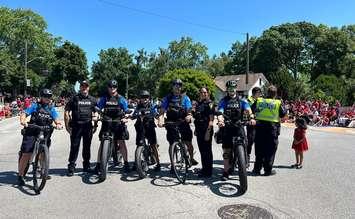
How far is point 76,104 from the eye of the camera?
8.55 metres

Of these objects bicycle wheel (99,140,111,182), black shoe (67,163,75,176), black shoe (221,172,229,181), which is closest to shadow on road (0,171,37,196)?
black shoe (67,163,75,176)

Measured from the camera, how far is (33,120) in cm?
775

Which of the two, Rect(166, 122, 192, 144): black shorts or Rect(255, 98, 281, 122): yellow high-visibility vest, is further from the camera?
Rect(255, 98, 281, 122): yellow high-visibility vest

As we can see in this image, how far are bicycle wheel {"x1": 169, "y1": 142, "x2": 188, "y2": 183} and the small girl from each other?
284cm

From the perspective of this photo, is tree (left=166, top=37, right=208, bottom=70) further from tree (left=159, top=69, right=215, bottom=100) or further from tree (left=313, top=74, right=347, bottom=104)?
tree (left=313, top=74, right=347, bottom=104)

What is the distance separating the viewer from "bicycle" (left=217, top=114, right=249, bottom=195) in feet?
23.5

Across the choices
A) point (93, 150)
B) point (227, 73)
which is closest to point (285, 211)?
point (93, 150)

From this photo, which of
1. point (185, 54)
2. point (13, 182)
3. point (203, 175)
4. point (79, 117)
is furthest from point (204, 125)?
point (185, 54)

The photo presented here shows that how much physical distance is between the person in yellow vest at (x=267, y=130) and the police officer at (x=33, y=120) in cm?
369

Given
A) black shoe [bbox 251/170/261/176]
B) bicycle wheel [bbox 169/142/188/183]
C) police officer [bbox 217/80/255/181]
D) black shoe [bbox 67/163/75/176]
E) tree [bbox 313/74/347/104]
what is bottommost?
black shoe [bbox 251/170/261/176]

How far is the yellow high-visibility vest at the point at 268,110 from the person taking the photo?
8750 millimetres

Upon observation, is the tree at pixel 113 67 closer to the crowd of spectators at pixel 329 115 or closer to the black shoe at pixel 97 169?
the crowd of spectators at pixel 329 115

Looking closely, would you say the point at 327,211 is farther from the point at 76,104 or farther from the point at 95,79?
the point at 95,79

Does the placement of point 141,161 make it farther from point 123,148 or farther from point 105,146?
point 105,146
